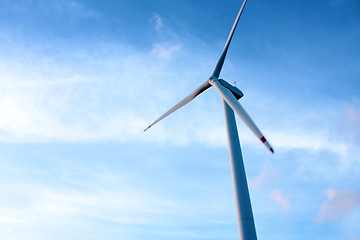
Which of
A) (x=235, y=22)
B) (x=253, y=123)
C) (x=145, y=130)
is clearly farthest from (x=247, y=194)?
(x=235, y=22)

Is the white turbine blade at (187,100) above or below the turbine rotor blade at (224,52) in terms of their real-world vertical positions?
below

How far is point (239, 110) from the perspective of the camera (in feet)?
92.5

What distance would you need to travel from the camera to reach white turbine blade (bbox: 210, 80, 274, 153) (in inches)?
971

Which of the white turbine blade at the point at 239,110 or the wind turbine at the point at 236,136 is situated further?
the white turbine blade at the point at 239,110

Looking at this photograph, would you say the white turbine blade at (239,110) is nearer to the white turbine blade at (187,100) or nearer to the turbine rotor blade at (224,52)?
the white turbine blade at (187,100)

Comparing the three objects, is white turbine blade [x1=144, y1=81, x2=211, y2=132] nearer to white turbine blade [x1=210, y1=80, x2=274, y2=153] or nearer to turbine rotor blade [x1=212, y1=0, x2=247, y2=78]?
white turbine blade [x1=210, y1=80, x2=274, y2=153]

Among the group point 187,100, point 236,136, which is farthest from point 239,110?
point 187,100

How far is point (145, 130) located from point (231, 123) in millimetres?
13152

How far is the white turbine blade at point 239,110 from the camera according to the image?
24.7m

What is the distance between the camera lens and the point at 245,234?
23.3m

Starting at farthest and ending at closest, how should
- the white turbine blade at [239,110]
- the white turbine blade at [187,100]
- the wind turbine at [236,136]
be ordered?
the white turbine blade at [187,100] < the white turbine blade at [239,110] < the wind turbine at [236,136]

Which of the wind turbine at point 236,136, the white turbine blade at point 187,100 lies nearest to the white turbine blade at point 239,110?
the wind turbine at point 236,136

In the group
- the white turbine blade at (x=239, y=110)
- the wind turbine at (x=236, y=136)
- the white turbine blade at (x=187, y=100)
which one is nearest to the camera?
the wind turbine at (x=236, y=136)

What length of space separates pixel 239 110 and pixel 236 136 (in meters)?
2.53
